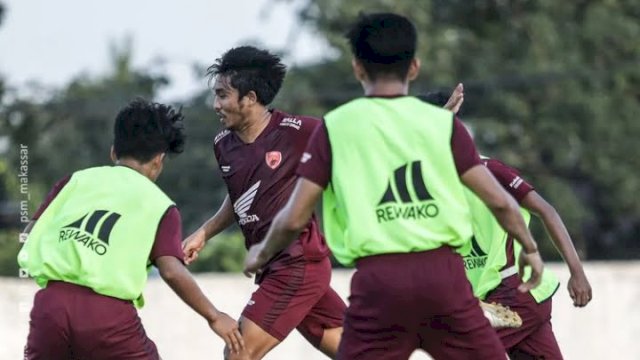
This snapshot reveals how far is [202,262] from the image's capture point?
20.9m

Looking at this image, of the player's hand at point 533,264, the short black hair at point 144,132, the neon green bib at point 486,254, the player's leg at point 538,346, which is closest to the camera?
the player's hand at point 533,264

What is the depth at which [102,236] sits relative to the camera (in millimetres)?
6848

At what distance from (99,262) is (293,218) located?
1114 millimetres

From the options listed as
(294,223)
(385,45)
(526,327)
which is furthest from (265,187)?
(385,45)

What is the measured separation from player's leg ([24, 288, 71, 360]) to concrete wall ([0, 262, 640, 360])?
558 cm

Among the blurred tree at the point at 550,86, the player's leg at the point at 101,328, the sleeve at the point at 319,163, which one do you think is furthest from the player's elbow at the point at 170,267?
the blurred tree at the point at 550,86

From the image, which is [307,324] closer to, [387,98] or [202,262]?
[387,98]

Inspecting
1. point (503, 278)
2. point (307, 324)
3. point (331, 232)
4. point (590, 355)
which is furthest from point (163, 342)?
point (331, 232)

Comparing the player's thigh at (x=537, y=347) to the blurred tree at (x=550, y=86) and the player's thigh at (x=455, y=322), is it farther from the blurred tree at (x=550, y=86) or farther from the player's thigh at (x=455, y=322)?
the blurred tree at (x=550, y=86)

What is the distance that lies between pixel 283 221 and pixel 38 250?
1.39 m

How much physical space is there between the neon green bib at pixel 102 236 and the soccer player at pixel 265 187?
1372 mm

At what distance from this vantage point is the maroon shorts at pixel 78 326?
269 inches

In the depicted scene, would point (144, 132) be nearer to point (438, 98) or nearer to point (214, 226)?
point (214, 226)

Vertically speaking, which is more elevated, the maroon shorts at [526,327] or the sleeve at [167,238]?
the sleeve at [167,238]
